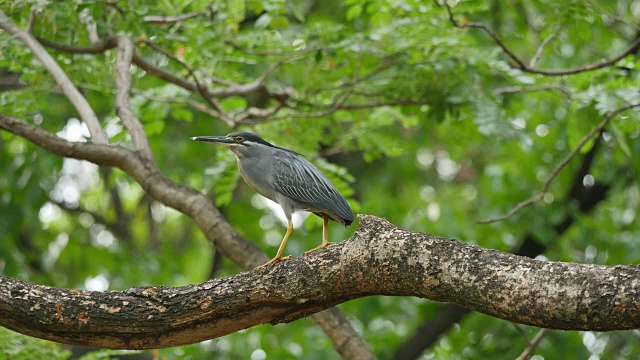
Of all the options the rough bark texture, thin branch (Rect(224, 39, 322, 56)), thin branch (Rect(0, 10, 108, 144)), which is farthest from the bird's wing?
thin branch (Rect(224, 39, 322, 56))

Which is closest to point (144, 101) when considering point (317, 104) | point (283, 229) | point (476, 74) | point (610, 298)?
point (317, 104)

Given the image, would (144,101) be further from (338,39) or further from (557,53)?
(557,53)

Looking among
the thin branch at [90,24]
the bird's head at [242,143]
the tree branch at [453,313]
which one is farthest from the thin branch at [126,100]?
the tree branch at [453,313]

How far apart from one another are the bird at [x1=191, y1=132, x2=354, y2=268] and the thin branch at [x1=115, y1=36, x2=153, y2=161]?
65 cm

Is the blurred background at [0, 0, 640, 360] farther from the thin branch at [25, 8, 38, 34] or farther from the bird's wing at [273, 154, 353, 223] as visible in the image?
the bird's wing at [273, 154, 353, 223]

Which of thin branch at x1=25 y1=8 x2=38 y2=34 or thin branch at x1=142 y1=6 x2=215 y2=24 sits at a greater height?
thin branch at x1=25 y1=8 x2=38 y2=34

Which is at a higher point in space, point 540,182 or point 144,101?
point 144,101

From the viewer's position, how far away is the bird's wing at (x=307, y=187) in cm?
513

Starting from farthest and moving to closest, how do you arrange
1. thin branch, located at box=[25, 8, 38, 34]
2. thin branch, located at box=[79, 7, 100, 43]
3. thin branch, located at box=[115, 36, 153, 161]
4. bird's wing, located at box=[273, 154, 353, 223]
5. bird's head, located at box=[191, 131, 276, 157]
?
thin branch, located at box=[79, 7, 100, 43], thin branch, located at box=[25, 8, 38, 34], thin branch, located at box=[115, 36, 153, 161], bird's head, located at box=[191, 131, 276, 157], bird's wing, located at box=[273, 154, 353, 223]

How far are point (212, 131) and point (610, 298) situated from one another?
8.00 metres

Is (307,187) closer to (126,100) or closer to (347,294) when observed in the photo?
(347,294)

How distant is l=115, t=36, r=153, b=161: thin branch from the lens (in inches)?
232

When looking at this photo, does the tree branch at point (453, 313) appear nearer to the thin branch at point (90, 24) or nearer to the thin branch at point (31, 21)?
the thin branch at point (90, 24)

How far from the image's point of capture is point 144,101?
7434 millimetres
